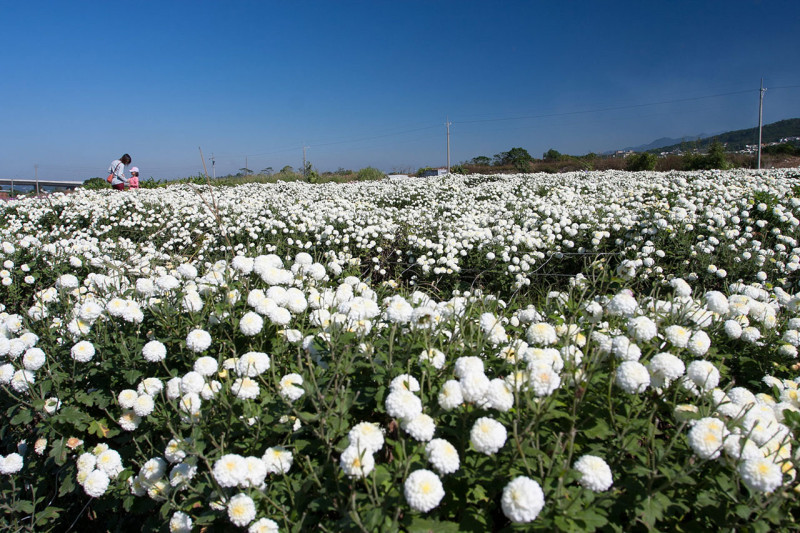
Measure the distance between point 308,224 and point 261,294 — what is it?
538 cm

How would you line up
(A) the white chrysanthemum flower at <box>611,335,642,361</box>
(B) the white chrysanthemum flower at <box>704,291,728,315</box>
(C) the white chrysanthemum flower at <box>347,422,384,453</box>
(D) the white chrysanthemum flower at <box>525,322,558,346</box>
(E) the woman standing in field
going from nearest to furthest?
(C) the white chrysanthemum flower at <box>347,422,384,453</box> < (A) the white chrysanthemum flower at <box>611,335,642,361</box> < (D) the white chrysanthemum flower at <box>525,322,558,346</box> < (B) the white chrysanthemum flower at <box>704,291,728,315</box> < (E) the woman standing in field

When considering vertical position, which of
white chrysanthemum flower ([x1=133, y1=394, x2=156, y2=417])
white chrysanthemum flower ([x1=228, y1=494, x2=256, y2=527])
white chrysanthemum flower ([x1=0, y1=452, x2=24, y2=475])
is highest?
white chrysanthemum flower ([x1=133, y1=394, x2=156, y2=417])

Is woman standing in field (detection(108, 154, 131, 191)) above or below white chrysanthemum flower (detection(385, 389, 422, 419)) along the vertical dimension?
above

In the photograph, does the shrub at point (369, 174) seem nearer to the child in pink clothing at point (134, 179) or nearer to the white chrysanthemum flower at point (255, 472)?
the child in pink clothing at point (134, 179)

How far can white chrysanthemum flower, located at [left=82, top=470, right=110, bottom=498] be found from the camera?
1.71 metres

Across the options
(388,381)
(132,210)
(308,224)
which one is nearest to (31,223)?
(132,210)

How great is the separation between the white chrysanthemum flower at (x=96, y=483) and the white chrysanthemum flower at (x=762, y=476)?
88.5 inches

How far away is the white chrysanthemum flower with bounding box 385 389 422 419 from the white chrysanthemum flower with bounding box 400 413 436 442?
2cm

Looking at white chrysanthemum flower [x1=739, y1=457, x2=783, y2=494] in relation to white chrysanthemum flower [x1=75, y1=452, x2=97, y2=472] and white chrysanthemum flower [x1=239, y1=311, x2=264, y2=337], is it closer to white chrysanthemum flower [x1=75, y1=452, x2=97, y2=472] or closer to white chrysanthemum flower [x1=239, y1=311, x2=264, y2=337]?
white chrysanthemum flower [x1=239, y1=311, x2=264, y2=337]

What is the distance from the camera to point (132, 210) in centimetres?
962

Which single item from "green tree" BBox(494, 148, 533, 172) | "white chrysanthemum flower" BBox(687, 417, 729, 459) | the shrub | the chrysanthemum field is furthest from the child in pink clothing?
"green tree" BBox(494, 148, 533, 172)

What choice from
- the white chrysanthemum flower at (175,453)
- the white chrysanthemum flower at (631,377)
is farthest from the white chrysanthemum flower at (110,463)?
the white chrysanthemum flower at (631,377)

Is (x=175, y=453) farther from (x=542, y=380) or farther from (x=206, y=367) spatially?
(x=542, y=380)

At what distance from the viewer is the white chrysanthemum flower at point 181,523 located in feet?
4.79
